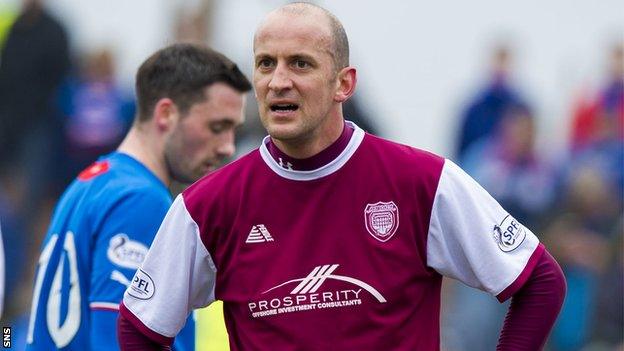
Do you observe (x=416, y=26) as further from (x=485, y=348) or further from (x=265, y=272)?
(x=265, y=272)

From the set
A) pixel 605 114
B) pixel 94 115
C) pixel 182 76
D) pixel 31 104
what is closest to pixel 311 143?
pixel 182 76

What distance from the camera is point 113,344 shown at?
260 inches

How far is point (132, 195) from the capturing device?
265 inches

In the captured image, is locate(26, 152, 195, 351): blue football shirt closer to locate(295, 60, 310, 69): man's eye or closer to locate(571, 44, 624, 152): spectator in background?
locate(295, 60, 310, 69): man's eye

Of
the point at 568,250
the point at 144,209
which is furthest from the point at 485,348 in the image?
the point at 144,209

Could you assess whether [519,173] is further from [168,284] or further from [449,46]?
[168,284]

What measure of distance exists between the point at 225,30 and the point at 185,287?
955 centimetres

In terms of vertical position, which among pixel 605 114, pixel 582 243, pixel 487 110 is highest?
→ pixel 605 114

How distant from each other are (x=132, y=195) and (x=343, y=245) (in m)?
1.22

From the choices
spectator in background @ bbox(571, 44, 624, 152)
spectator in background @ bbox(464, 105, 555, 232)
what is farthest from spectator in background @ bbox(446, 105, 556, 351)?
spectator in background @ bbox(571, 44, 624, 152)

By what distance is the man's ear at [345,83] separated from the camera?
5.97 m

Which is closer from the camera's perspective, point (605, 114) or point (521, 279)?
point (521, 279)

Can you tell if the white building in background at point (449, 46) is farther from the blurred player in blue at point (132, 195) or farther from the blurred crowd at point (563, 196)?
the blurred player in blue at point (132, 195)

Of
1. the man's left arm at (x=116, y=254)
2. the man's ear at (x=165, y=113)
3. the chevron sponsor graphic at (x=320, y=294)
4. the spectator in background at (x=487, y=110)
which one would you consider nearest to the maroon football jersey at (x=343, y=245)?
the chevron sponsor graphic at (x=320, y=294)
